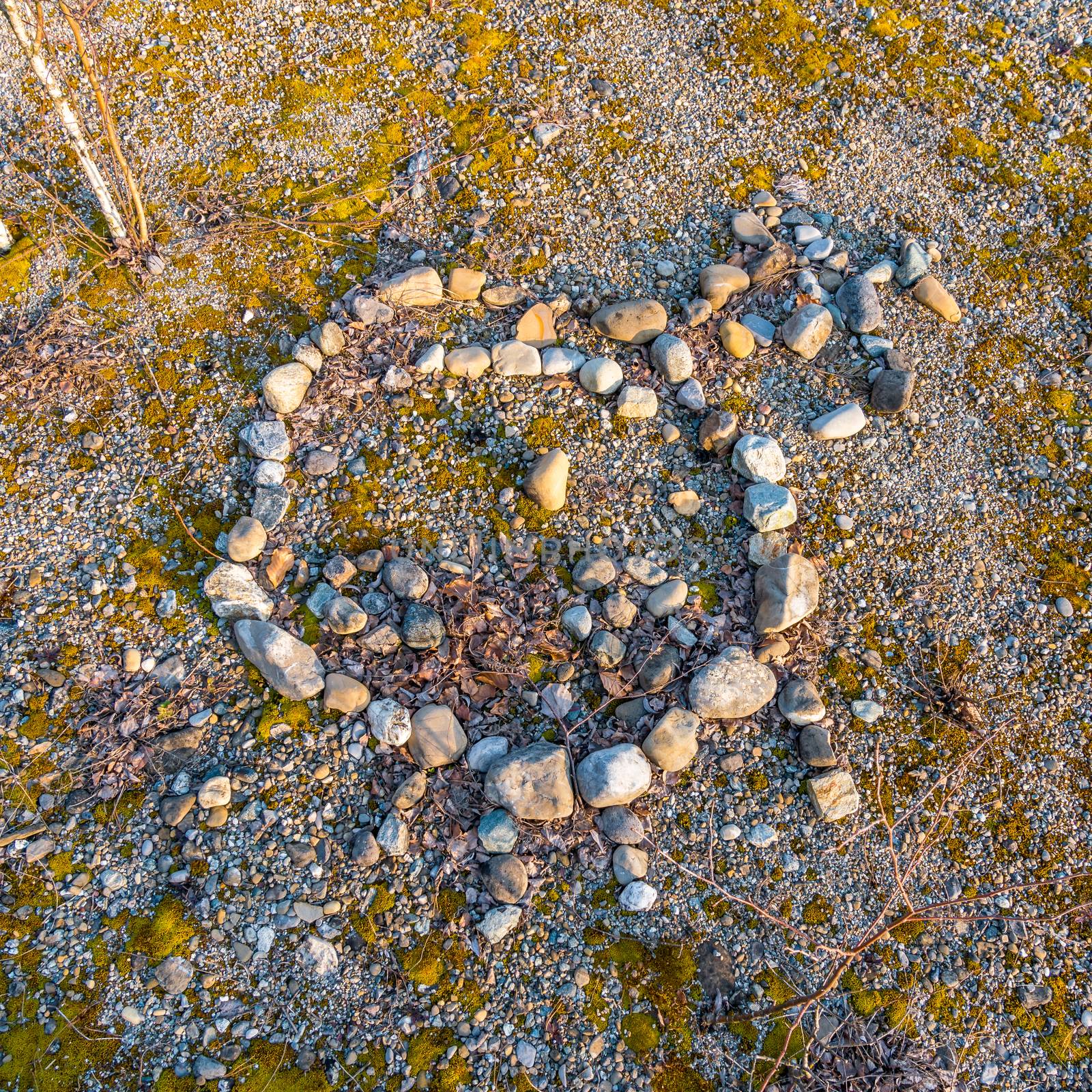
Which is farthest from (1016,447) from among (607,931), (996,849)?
(607,931)

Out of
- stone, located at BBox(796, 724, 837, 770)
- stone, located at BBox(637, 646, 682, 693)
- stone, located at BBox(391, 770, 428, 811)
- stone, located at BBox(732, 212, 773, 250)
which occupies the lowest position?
stone, located at BBox(796, 724, 837, 770)

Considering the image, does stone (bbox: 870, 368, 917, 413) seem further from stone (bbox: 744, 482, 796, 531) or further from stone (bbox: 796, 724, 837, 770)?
stone (bbox: 796, 724, 837, 770)

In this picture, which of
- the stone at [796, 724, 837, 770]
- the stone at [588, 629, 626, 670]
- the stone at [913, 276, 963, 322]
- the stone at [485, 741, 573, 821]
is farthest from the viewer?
the stone at [913, 276, 963, 322]

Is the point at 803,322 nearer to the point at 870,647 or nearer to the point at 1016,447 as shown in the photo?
the point at 1016,447

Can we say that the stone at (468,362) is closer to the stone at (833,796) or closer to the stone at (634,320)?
the stone at (634,320)

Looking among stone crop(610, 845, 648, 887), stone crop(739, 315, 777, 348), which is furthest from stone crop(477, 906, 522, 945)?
stone crop(739, 315, 777, 348)

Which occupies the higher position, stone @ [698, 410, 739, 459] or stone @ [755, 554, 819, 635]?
stone @ [698, 410, 739, 459]

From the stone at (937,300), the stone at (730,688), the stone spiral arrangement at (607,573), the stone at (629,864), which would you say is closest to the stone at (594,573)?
the stone spiral arrangement at (607,573)

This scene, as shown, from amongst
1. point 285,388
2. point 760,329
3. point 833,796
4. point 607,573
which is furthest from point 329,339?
point 833,796
